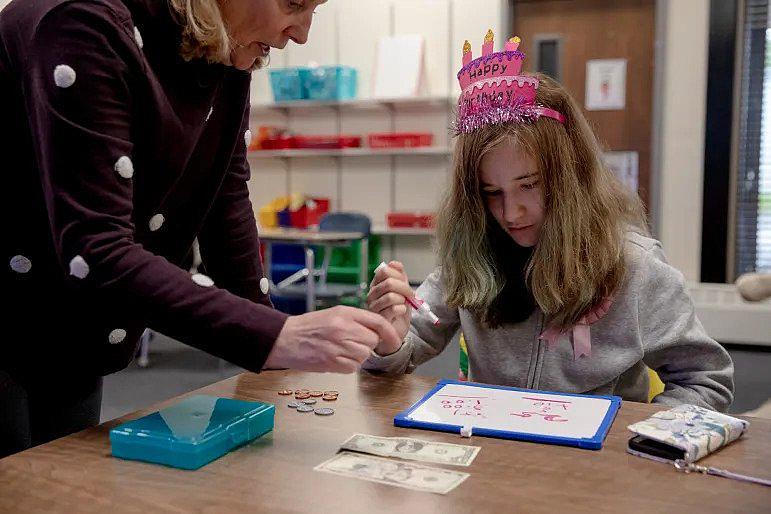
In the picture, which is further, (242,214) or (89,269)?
(242,214)

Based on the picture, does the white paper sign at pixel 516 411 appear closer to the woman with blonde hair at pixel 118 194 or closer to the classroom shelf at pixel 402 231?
the woman with blonde hair at pixel 118 194

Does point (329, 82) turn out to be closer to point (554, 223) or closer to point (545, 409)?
point (554, 223)

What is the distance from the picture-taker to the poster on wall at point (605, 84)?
16.6ft

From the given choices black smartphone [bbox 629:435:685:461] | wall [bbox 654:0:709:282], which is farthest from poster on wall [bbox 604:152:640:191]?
black smartphone [bbox 629:435:685:461]

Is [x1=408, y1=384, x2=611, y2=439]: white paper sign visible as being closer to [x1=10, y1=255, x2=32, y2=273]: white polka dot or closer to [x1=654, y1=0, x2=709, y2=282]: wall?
[x1=10, y1=255, x2=32, y2=273]: white polka dot

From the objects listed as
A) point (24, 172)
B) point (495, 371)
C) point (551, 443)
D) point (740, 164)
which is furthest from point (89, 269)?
point (740, 164)

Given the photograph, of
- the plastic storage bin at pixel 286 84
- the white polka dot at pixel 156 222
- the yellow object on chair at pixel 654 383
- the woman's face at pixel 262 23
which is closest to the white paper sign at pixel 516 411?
the yellow object on chair at pixel 654 383

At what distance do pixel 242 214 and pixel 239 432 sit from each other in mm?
467

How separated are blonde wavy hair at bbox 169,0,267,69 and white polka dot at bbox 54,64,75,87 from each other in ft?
0.60

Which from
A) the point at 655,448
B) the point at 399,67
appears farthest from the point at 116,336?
the point at 399,67

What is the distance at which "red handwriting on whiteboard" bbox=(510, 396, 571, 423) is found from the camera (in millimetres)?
1024

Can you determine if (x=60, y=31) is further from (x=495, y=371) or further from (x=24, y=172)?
(x=495, y=371)

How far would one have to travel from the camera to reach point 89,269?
850 millimetres

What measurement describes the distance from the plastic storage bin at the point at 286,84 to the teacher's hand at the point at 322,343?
508cm
